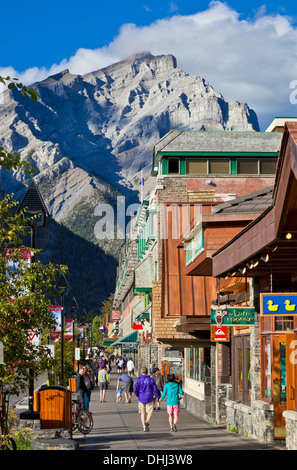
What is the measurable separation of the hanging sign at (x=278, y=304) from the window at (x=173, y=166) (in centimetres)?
2945

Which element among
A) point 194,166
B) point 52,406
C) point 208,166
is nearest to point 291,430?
point 52,406

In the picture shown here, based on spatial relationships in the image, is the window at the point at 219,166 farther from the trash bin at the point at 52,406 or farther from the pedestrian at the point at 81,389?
the trash bin at the point at 52,406

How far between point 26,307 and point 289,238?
6.39 meters

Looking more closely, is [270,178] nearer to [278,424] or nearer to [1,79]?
[278,424]

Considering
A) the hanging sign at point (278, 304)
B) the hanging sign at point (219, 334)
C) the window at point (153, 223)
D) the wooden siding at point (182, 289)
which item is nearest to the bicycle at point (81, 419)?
the hanging sign at point (219, 334)

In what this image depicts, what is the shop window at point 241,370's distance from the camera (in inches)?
813

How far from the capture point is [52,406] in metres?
18.5

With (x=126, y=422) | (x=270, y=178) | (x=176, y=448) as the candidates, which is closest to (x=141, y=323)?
(x=270, y=178)

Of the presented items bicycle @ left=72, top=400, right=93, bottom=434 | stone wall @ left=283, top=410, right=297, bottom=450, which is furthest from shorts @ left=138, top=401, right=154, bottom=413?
stone wall @ left=283, top=410, right=297, bottom=450

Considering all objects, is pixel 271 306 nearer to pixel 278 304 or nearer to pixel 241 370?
pixel 278 304

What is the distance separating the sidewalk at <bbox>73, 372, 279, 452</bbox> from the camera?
17906mm

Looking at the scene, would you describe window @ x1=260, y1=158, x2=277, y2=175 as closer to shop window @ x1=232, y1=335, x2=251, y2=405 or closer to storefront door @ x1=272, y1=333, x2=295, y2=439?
shop window @ x1=232, y1=335, x2=251, y2=405

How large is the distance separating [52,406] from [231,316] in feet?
15.9

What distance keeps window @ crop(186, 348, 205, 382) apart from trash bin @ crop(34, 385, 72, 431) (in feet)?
33.6
